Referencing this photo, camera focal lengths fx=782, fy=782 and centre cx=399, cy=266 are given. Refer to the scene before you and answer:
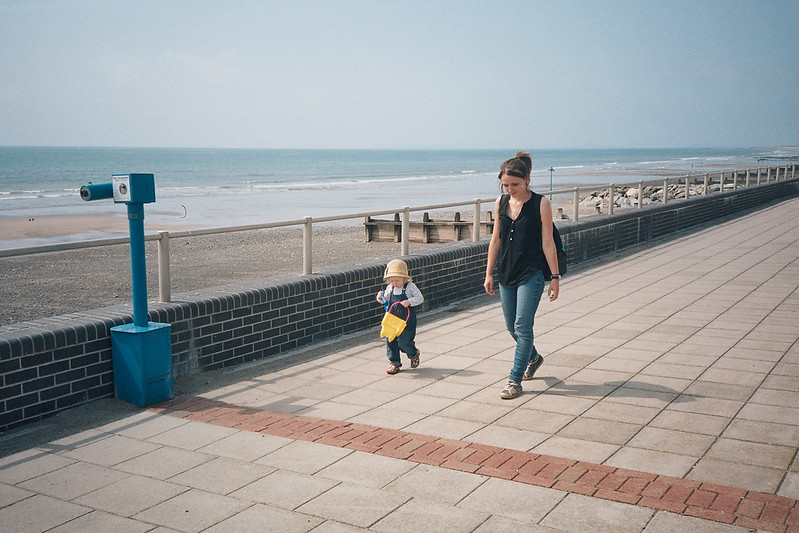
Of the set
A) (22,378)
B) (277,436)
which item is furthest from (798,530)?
(22,378)

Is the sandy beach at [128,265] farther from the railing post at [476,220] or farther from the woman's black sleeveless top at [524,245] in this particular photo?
the woman's black sleeveless top at [524,245]

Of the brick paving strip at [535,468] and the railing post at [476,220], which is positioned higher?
the railing post at [476,220]

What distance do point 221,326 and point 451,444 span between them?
8.99 feet

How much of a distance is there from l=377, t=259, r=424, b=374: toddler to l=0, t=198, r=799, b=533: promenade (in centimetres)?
14

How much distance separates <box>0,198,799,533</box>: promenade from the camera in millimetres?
3881

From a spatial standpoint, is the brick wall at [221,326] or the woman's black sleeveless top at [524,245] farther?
the woman's black sleeveless top at [524,245]

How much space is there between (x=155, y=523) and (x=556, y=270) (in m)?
3.36

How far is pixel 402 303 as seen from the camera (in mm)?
6711

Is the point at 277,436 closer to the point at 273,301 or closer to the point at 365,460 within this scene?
the point at 365,460

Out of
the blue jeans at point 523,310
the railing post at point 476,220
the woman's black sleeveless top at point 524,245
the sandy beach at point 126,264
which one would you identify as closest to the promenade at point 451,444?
the blue jeans at point 523,310

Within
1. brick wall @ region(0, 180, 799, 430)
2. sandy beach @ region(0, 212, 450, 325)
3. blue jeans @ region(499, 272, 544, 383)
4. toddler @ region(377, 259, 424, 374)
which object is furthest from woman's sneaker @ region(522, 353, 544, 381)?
sandy beach @ region(0, 212, 450, 325)

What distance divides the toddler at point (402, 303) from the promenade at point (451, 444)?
5.4 inches

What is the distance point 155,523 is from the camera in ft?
12.5

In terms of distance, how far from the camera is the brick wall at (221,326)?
17.3 feet
